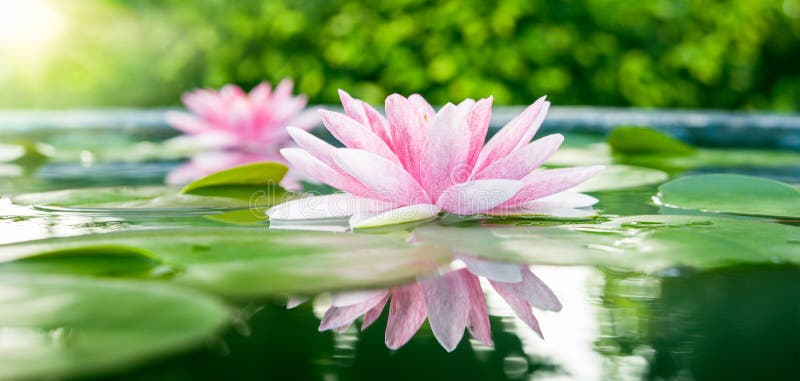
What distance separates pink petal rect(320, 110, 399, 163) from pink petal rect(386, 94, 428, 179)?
0.02 metres

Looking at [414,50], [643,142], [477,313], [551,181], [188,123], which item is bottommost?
[477,313]

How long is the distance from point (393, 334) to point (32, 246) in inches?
14.8

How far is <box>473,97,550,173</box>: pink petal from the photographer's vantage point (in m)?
0.93

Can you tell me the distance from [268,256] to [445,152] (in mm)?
261

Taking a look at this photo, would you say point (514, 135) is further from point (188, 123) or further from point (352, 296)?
point (188, 123)

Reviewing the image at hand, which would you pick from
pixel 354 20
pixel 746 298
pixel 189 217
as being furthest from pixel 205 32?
pixel 746 298

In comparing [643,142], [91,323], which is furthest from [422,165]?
[643,142]

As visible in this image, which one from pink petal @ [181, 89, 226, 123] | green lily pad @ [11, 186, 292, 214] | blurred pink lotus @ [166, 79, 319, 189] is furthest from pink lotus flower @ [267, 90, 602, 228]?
pink petal @ [181, 89, 226, 123]

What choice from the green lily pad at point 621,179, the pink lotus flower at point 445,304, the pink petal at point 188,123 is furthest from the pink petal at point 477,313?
the pink petal at point 188,123

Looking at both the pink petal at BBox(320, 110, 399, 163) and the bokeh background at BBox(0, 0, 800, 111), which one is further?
the bokeh background at BBox(0, 0, 800, 111)

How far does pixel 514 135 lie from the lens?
0.94 metres

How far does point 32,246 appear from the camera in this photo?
0.74 meters

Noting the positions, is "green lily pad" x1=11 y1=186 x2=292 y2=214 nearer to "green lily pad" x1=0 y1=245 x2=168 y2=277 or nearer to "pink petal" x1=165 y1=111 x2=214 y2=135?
"green lily pad" x1=0 y1=245 x2=168 y2=277

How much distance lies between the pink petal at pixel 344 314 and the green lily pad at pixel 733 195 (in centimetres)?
57
